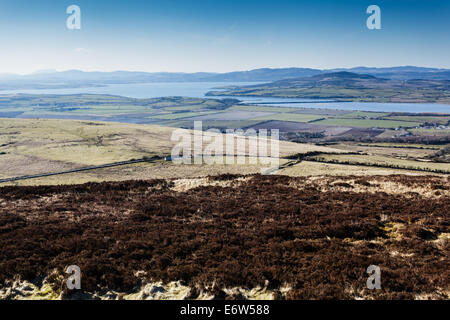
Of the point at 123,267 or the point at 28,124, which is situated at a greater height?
the point at 28,124

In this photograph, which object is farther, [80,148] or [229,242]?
[80,148]

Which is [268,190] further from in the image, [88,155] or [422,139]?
[422,139]


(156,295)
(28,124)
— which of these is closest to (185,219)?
(156,295)

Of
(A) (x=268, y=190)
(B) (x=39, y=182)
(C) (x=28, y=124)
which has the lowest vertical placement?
(B) (x=39, y=182)

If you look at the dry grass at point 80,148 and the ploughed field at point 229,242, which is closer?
the ploughed field at point 229,242

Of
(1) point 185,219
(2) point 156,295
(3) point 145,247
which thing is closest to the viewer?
(2) point 156,295

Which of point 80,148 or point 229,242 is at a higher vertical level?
point 80,148

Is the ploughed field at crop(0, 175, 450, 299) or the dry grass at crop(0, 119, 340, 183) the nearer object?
the ploughed field at crop(0, 175, 450, 299)

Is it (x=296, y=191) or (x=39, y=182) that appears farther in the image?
(x=39, y=182)
